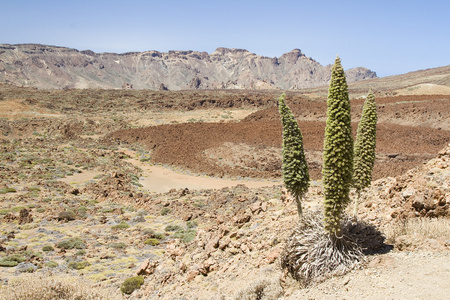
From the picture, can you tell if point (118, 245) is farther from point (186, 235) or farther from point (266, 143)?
point (266, 143)

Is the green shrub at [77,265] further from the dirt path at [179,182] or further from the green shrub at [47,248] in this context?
the dirt path at [179,182]

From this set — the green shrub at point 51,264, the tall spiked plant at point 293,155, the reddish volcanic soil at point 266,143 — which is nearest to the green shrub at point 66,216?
the green shrub at point 51,264

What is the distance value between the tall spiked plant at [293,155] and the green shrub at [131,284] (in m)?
4.72

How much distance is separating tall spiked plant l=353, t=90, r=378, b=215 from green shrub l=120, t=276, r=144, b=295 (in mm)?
5581

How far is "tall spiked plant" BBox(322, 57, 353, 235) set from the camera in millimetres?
4828

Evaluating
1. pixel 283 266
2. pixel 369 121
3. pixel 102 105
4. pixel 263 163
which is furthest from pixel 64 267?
pixel 102 105

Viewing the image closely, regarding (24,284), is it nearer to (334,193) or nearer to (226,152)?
(334,193)

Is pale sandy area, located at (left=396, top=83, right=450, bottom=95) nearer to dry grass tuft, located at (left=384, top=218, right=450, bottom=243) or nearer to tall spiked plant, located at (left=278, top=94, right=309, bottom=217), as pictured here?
dry grass tuft, located at (left=384, top=218, right=450, bottom=243)

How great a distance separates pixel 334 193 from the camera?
504cm

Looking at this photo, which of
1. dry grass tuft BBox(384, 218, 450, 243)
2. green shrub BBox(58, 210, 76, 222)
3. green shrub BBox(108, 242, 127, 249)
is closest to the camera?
dry grass tuft BBox(384, 218, 450, 243)

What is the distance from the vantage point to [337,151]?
4.91 m

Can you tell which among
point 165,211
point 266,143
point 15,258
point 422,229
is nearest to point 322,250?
point 422,229

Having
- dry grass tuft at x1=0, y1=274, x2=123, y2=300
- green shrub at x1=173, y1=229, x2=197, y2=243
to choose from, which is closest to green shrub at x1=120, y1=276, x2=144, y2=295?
dry grass tuft at x1=0, y1=274, x2=123, y2=300

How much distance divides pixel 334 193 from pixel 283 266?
5.15ft
